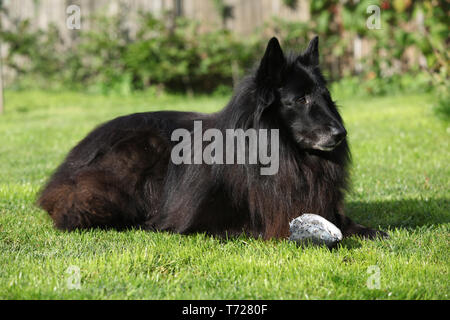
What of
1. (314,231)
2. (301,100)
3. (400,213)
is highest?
(301,100)

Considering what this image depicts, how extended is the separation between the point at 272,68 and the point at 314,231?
43.6 inches

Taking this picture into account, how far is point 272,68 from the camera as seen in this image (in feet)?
11.5

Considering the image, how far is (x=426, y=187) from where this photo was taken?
5227 millimetres

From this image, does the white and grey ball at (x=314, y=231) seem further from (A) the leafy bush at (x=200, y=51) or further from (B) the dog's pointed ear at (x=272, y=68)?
(A) the leafy bush at (x=200, y=51)

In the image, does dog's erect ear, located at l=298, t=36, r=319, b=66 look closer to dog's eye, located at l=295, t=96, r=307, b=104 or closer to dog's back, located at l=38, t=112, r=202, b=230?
dog's eye, located at l=295, t=96, r=307, b=104

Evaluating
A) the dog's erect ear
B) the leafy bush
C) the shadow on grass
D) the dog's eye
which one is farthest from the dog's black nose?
the leafy bush

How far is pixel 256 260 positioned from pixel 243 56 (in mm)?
10314

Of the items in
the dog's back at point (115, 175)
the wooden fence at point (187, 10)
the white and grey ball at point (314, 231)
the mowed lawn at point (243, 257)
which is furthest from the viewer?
the wooden fence at point (187, 10)

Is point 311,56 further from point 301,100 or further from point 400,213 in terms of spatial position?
point 400,213

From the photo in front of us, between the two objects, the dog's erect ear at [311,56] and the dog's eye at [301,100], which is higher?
the dog's erect ear at [311,56]

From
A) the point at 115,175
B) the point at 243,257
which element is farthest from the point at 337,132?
the point at 115,175

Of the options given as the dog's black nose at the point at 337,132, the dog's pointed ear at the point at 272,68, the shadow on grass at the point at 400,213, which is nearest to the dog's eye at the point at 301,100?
the dog's pointed ear at the point at 272,68

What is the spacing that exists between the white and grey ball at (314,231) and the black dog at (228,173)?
0.16 m

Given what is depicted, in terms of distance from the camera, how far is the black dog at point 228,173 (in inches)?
139
